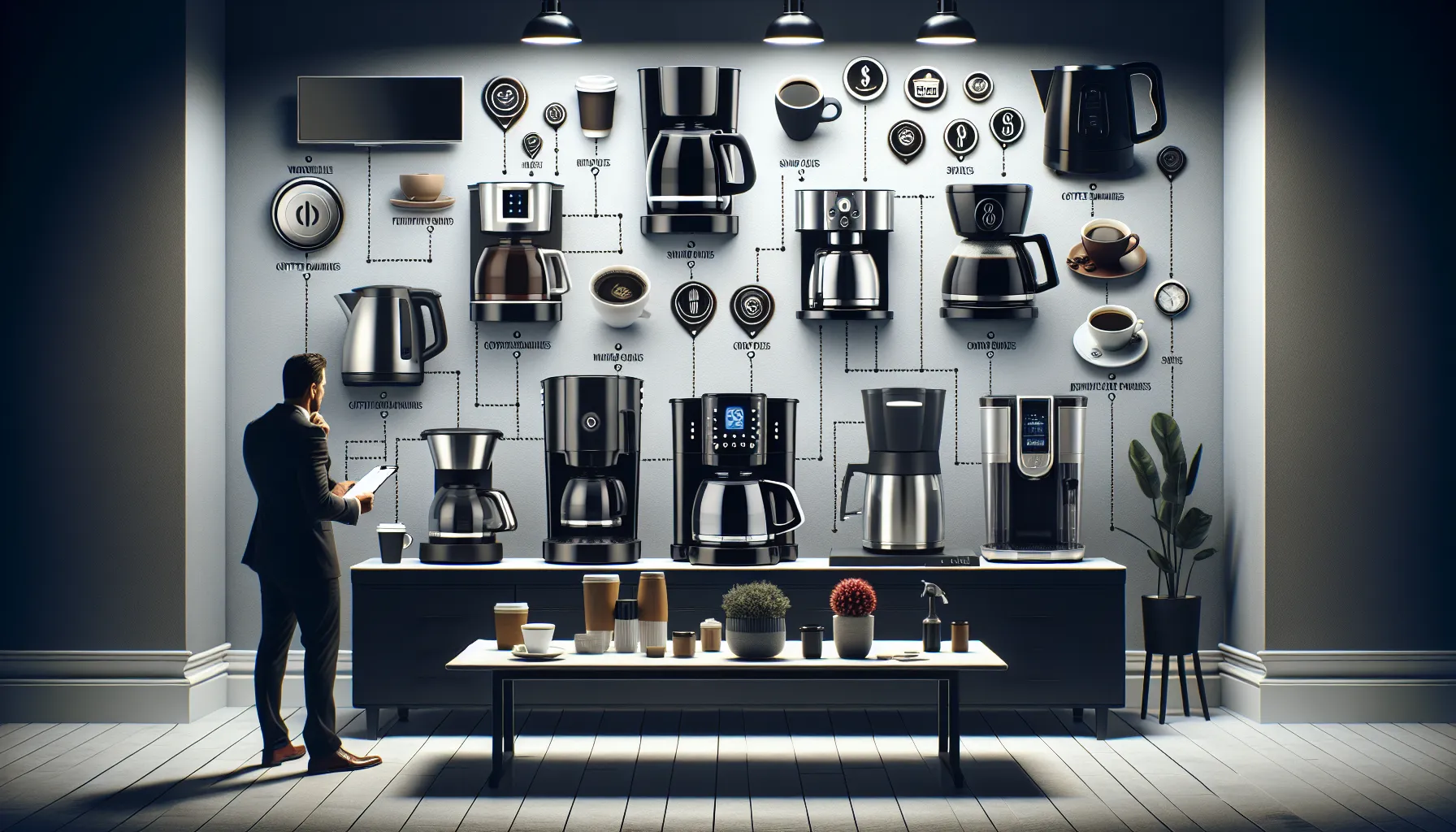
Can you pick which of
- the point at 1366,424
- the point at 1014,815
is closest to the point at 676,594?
the point at 1014,815

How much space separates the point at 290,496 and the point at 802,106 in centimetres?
232

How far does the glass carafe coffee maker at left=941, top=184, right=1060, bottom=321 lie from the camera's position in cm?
480

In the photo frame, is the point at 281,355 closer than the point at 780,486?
No

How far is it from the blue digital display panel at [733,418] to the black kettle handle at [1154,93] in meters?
1.84

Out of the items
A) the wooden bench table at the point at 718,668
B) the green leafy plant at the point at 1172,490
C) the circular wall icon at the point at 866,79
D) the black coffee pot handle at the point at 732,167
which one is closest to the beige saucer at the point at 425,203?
the black coffee pot handle at the point at 732,167

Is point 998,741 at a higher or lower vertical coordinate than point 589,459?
lower

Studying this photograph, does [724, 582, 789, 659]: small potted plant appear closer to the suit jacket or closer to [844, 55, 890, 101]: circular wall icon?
the suit jacket

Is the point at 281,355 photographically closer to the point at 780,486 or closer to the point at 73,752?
the point at 73,752

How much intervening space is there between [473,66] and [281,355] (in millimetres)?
1318

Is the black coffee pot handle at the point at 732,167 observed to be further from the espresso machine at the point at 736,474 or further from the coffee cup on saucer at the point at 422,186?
the coffee cup on saucer at the point at 422,186

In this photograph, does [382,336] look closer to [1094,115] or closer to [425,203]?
[425,203]

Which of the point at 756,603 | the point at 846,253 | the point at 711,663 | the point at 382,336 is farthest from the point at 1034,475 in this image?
the point at 382,336

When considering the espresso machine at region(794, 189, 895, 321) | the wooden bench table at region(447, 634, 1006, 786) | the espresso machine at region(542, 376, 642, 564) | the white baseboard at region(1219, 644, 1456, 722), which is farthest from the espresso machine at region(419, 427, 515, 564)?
the white baseboard at region(1219, 644, 1456, 722)

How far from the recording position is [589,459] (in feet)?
14.7
